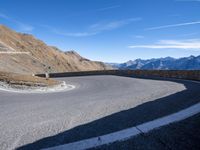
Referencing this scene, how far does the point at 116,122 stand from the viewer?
25.4ft

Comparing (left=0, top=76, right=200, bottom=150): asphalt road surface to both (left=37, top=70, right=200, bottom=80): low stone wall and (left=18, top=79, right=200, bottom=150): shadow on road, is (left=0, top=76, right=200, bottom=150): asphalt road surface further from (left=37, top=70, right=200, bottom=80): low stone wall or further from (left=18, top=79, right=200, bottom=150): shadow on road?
(left=37, top=70, right=200, bottom=80): low stone wall

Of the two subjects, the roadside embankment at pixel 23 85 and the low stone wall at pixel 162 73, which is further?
the low stone wall at pixel 162 73

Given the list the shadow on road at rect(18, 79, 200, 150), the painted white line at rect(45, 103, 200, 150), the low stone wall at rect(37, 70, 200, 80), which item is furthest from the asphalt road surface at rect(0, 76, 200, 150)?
the low stone wall at rect(37, 70, 200, 80)

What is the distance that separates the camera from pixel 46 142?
602 centimetres

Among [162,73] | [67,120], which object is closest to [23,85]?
[67,120]

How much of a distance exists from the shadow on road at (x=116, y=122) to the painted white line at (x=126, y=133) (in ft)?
0.76

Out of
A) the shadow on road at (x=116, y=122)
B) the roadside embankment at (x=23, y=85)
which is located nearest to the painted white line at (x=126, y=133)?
the shadow on road at (x=116, y=122)

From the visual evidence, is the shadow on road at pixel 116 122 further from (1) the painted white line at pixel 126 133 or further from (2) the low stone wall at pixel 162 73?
(2) the low stone wall at pixel 162 73

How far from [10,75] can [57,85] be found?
3738 millimetres

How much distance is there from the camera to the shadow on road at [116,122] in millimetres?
6137

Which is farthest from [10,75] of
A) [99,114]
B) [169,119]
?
[169,119]

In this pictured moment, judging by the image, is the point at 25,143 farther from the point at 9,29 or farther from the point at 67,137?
the point at 9,29

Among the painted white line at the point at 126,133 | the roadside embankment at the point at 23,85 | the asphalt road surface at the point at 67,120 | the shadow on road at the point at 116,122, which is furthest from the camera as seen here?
the roadside embankment at the point at 23,85

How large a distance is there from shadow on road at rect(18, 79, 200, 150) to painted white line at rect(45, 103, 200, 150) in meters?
0.23
